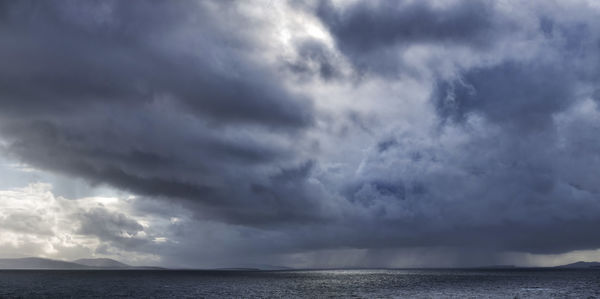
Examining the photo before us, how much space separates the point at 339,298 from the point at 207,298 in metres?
37.1

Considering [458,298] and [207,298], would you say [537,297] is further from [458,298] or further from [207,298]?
[207,298]

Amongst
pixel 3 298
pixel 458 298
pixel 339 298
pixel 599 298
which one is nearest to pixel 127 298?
pixel 3 298

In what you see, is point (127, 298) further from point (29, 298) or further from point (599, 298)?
point (599, 298)

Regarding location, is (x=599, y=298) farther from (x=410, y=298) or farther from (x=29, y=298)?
(x=29, y=298)

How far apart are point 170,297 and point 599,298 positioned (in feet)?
374

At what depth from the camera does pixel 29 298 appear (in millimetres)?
113188

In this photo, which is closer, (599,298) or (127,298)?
(599,298)

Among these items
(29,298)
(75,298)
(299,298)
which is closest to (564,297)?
(299,298)

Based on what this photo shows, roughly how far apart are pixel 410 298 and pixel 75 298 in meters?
90.4

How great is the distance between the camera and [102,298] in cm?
11681

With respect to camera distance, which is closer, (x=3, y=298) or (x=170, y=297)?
(x=3, y=298)

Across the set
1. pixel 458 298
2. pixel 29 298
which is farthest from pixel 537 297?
pixel 29 298

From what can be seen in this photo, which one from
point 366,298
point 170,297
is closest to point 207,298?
point 170,297

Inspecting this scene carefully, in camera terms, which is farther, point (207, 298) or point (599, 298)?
point (207, 298)
